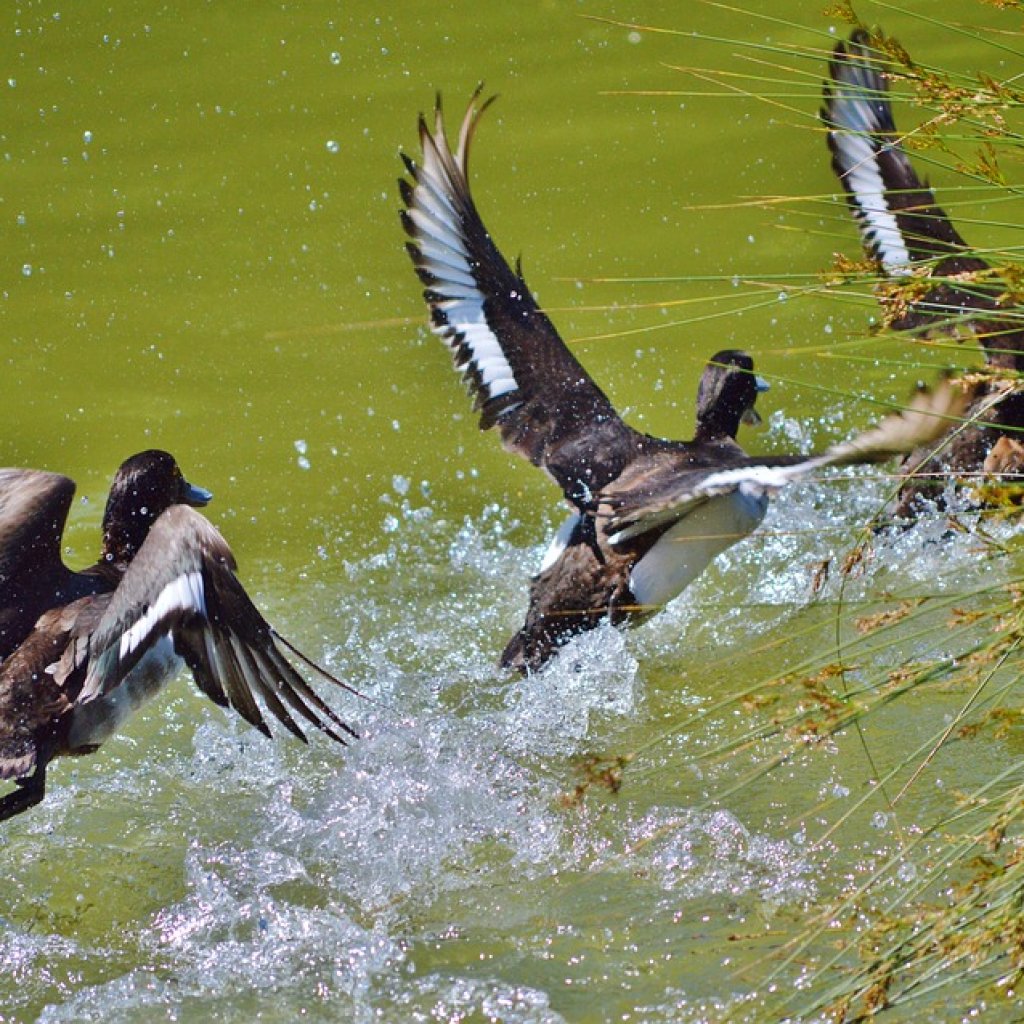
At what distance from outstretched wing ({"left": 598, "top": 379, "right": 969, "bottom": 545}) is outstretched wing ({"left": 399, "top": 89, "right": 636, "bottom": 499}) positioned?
41cm

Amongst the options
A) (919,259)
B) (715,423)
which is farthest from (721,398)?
(919,259)

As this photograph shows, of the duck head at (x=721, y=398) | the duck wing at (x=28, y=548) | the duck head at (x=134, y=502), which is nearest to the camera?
the duck wing at (x=28, y=548)

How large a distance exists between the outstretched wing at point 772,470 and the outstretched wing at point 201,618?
1.20m

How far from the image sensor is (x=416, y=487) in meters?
6.27

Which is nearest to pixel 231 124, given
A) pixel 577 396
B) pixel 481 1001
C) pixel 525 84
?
pixel 525 84

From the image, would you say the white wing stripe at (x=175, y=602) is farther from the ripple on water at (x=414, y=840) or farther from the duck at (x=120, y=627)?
the ripple on water at (x=414, y=840)

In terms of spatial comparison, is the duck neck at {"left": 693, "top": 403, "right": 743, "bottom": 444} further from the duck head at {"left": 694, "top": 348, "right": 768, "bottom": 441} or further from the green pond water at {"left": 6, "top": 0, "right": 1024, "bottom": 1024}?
the green pond water at {"left": 6, "top": 0, "right": 1024, "bottom": 1024}

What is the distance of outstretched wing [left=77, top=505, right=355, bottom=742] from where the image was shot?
3.85 metres

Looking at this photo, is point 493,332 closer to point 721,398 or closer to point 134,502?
point 721,398

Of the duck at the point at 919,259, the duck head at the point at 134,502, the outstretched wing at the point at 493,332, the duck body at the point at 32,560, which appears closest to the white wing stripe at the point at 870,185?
the duck at the point at 919,259

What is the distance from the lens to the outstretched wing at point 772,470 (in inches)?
118

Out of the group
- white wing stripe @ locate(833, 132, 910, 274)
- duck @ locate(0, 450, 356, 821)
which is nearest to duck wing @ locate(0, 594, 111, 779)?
duck @ locate(0, 450, 356, 821)

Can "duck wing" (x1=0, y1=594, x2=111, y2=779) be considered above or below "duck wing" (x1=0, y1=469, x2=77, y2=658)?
below

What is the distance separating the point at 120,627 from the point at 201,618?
0.70 ft
